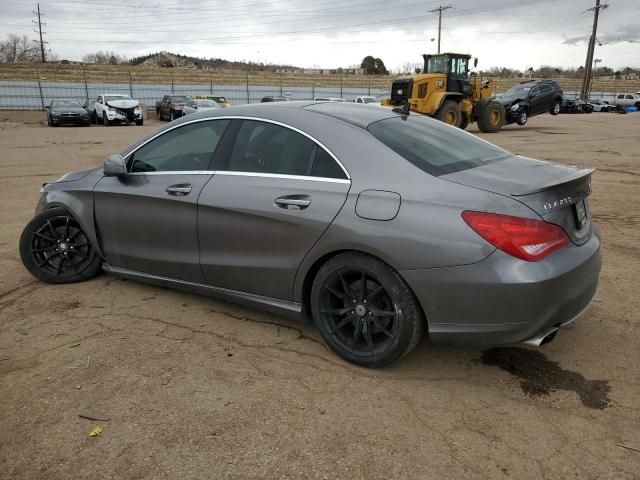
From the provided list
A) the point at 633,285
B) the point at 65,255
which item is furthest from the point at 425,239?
the point at 65,255

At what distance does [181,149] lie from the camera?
161 inches

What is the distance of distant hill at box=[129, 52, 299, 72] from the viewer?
109 metres

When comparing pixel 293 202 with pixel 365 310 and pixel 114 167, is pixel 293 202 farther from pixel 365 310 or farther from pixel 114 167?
pixel 114 167

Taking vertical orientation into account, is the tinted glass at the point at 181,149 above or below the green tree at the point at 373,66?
below

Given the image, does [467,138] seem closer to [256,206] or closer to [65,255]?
[256,206]

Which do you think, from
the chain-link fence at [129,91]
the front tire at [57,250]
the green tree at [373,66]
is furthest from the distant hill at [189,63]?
the front tire at [57,250]

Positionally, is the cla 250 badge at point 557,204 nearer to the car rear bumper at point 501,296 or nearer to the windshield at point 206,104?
the car rear bumper at point 501,296

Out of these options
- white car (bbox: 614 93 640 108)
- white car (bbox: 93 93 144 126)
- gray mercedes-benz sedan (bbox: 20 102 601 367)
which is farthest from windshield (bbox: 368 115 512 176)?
white car (bbox: 614 93 640 108)

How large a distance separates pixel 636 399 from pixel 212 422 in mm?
2259

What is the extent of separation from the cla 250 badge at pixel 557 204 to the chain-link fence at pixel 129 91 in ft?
122

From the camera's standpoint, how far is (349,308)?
10.6 feet

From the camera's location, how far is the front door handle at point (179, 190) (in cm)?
384

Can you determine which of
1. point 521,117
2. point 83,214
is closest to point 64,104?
point 521,117

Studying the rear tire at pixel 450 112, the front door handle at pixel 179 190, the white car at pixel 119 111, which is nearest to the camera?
the front door handle at pixel 179 190
